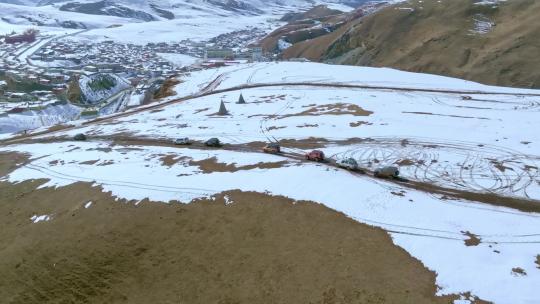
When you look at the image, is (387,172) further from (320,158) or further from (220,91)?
(220,91)

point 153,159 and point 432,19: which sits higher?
point 432,19

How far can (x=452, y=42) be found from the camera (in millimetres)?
114250

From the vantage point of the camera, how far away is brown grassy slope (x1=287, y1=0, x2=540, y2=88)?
95.7 metres

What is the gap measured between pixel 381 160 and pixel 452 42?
280ft

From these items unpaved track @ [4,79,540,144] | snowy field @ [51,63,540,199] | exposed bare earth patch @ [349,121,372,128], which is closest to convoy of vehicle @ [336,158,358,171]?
snowy field @ [51,63,540,199]

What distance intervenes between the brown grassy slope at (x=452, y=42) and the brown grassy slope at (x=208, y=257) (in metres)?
81.7

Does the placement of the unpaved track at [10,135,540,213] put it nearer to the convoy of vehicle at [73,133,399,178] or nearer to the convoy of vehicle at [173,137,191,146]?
the convoy of vehicle at [73,133,399,178]

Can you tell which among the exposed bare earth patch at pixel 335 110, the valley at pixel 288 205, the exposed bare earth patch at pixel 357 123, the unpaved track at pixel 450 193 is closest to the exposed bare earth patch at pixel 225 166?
the valley at pixel 288 205

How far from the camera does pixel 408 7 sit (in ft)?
474

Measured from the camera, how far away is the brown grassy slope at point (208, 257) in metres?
26.0

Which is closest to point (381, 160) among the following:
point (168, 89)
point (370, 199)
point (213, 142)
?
point (370, 199)

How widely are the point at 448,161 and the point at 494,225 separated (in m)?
15.3

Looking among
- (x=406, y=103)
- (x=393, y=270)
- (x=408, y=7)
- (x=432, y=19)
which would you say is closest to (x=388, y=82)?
(x=406, y=103)

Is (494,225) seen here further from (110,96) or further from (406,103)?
(110,96)
